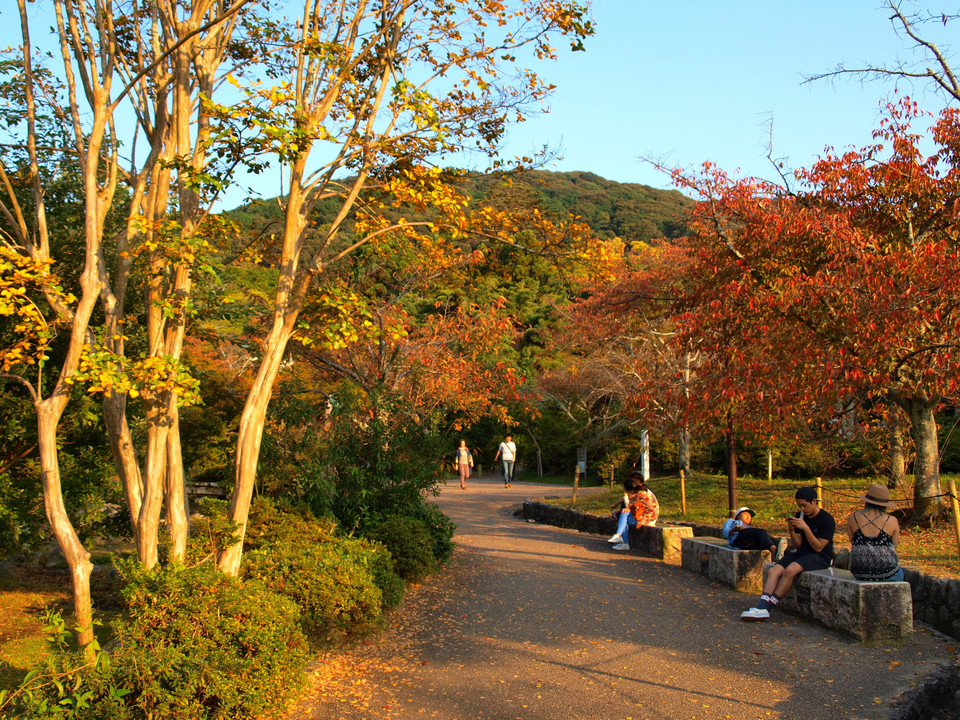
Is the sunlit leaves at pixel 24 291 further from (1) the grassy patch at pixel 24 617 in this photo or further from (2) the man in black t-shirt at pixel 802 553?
(2) the man in black t-shirt at pixel 802 553

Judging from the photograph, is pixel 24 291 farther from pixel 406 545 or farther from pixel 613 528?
pixel 613 528

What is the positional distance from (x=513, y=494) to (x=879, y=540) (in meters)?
14.9

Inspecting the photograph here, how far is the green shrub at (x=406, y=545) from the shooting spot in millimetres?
8562

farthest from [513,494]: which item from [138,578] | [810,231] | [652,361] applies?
[138,578]

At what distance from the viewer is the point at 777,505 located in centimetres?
1327

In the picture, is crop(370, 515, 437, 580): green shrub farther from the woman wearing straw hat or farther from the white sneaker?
the woman wearing straw hat

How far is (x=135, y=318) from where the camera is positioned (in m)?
9.00

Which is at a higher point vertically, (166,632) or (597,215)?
(597,215)

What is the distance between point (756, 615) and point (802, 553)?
77 centimetres

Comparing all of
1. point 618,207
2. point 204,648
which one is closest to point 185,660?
point 204,648

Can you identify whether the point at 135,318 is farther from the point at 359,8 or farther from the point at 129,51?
the point at 359,8

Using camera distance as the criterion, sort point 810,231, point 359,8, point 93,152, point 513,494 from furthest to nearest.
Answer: point 513,494, point 810,231, point 359,8, point 93,152

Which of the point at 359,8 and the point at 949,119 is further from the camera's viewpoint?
the point at 949,119

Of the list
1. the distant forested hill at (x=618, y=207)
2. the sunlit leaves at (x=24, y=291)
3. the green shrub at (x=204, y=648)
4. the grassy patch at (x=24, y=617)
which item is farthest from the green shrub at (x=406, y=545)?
the distant forested hill at (x=618, y=207)
